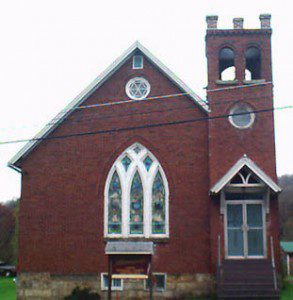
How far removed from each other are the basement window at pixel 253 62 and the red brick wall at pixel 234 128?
59cm

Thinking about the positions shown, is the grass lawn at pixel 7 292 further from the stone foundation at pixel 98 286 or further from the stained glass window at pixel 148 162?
the stained glass window at pixel 148 162

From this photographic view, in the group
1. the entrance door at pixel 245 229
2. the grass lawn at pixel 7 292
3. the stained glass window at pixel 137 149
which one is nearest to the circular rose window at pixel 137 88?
the stained glass window at pixel 137 149

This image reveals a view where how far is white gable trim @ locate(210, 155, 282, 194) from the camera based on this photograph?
1886 centimetres

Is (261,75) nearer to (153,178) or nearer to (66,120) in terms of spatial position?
(153,178)

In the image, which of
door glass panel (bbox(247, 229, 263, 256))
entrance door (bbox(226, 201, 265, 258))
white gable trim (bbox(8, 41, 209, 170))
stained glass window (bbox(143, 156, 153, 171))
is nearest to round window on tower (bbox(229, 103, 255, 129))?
white gable trim (bbox(8, 41, 209, 170))

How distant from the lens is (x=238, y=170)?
19.2m

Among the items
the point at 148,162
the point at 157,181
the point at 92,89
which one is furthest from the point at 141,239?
the point at 92,89

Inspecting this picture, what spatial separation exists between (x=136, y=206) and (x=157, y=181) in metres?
1.20

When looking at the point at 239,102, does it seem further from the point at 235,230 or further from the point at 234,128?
the point at 235,230

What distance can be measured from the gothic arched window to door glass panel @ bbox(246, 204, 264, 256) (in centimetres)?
294

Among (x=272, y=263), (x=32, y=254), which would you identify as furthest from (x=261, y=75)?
(x=32, y=254)

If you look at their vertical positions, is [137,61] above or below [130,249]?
above

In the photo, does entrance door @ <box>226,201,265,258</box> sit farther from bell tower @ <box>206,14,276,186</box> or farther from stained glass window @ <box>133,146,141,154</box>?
stained glass window @ <box>133,146,141,154</box>

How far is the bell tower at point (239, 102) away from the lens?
1980 cm
